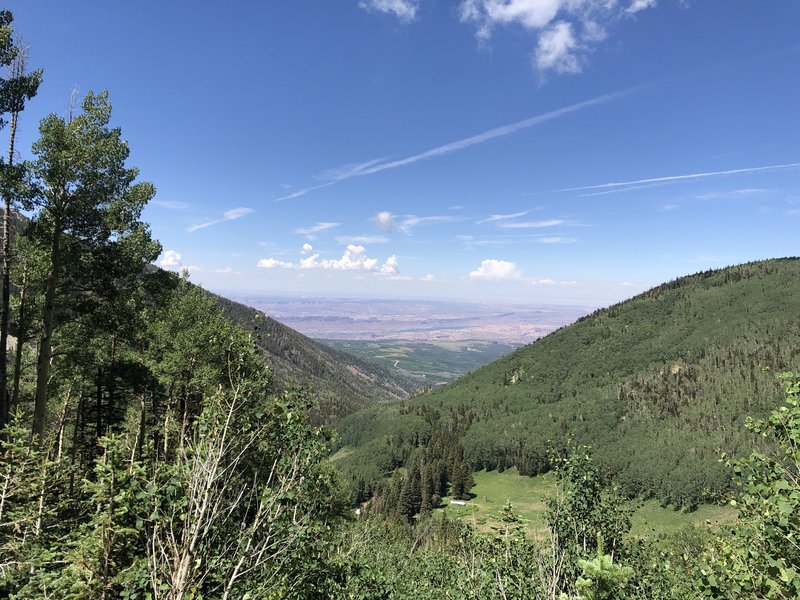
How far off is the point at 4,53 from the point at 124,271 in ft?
26.9

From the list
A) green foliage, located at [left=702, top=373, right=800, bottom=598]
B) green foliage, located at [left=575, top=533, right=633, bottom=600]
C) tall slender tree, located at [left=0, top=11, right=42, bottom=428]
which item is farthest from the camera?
tall slender tree, located at [left=0, top=11, right=42, bottom=428]

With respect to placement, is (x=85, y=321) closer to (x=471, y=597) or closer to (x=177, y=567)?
(x=177, y=567)

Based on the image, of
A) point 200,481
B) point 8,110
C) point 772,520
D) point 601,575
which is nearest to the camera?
point 601,575

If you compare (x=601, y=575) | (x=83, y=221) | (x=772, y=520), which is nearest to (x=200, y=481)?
(x=601, y=575)

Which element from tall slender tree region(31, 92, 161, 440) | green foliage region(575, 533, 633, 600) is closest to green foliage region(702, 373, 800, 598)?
green foliage region(575, 533, 633, 600)

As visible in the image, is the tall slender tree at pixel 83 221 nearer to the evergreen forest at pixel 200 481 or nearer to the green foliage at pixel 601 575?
the evergreen forest at pixel 200 481

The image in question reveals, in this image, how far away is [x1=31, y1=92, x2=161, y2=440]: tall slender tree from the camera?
14438mm

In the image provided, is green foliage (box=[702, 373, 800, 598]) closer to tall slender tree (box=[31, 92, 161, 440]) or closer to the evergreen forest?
the evergreen forest

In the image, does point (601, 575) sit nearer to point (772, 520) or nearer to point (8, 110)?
point (772, 520)

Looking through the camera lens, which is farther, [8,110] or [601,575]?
[8,110]

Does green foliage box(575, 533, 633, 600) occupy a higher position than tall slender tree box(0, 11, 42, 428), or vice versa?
tall slender tree box(0, 11, 42, 428)

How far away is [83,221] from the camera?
15641 millimetres

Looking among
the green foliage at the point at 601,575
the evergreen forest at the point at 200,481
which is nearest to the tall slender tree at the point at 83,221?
the evergreen forest at the point at 200,481

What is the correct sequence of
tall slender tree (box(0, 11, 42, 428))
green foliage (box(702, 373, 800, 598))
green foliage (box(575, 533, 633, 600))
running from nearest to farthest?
green foliage (box(575, 533, 633, 600)), green foliage (box(702, 373, 800, 598)), tall slender tree (box(0, 11, 42, 428))
